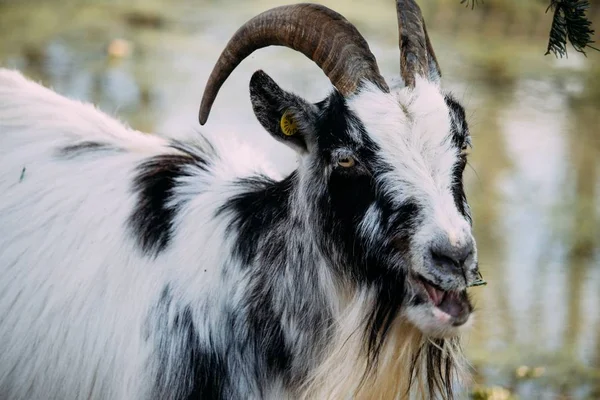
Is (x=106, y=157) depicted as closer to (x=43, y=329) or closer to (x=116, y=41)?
(x=43, y=329)

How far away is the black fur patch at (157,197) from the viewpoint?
16.0 ft

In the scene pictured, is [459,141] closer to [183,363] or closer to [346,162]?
[346,162]

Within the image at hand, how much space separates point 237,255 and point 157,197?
0.55m

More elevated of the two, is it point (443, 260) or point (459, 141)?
point (459, 141)

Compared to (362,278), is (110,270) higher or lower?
lower

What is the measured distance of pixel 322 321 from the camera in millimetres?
4484

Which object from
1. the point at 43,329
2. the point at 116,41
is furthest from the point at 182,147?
the point at 116,41

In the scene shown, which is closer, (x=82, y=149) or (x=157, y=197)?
(x=157, y=197)

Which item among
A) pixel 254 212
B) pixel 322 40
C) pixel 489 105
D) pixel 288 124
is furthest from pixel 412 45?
pixel 489 105

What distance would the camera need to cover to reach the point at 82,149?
5.30 m

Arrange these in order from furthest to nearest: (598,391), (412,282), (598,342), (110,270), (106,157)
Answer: (598,342) < (598,391) < (106,157) < (110,270) < (412,282)

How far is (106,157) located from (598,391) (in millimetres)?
3488

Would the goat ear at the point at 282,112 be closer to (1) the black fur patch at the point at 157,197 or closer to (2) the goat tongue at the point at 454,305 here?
(1) the black fur patch at the point at 157,197

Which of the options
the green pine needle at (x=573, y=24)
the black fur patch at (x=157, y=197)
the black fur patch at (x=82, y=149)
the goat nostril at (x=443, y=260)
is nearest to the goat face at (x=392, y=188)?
the goat nostril at (x=443, y=260)
